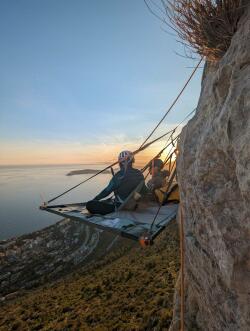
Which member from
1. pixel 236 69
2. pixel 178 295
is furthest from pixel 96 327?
pixel 236 69

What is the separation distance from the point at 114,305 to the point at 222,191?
2422cm

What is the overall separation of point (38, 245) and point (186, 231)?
75.2 meters

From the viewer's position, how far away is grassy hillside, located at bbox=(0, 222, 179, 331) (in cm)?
1936

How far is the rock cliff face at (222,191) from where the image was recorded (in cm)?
295

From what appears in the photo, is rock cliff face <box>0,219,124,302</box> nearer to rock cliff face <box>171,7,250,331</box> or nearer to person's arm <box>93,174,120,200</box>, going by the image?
person's arm <box>93,174,120,200</box>

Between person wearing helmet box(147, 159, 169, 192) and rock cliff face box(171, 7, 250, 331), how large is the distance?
4.88m

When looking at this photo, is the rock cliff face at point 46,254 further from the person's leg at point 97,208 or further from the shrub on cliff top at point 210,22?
the shrub on cliff top at point 210,22

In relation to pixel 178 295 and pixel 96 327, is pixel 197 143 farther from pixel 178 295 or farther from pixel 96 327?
pixel 96 327

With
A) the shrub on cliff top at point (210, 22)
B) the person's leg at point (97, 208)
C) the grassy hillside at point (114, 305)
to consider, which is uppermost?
the shrub on cliff top at point (210, 22)

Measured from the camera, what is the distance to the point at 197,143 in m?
4.11

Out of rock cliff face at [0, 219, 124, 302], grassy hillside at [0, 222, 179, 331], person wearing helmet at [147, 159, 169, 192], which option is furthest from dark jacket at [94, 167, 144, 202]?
rock cliff face at [0, 219, 124, 302]

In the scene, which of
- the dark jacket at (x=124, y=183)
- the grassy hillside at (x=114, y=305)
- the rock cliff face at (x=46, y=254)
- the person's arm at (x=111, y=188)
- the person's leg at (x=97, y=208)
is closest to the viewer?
the person's leg at (x=97, y=208)

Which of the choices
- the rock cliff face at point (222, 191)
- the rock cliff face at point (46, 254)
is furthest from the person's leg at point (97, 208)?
the rock cliff face at point (46, 254)

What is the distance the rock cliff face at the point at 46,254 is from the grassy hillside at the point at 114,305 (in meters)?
16.4
